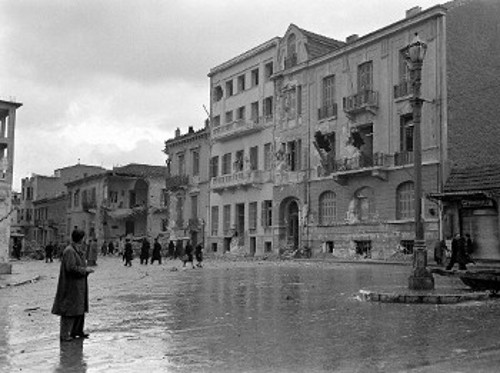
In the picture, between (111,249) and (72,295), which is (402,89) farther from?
(111,249)

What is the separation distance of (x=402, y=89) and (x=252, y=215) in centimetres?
1629

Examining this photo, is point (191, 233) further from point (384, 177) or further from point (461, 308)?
point (461, 308)

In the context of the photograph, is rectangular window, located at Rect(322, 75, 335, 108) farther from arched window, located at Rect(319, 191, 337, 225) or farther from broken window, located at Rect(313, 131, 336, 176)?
arched window, located at Rect(319, 191, 337, 225)

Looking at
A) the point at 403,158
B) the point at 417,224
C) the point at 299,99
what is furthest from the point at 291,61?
the point at 417,224

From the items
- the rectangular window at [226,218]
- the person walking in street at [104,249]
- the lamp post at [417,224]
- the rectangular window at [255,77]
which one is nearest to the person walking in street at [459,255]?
the lamp post at [417,224]

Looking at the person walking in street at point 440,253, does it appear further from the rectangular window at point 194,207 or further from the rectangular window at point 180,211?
the rectangular window at point 180,211

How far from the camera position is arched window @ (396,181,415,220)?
34.7 metres

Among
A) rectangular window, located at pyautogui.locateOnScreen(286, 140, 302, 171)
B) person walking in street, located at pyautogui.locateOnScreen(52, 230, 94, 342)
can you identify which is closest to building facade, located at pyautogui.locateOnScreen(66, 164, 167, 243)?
rectangular window, located at pyautogui.locateOnScreen(286, 140, 302, 171)

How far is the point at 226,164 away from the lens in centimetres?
5128

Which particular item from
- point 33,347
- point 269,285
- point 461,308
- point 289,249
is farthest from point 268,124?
point 33,347

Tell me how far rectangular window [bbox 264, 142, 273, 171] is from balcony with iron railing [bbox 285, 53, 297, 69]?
214 inches

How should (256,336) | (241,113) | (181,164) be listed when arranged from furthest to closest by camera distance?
(181,164), (241,113), (256,336)

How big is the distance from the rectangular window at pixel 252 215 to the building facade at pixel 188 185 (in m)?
6.24

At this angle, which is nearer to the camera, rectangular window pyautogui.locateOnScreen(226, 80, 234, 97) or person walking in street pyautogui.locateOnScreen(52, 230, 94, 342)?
person walking in street pyautogui.locateOnScreen(52, 230, 94, 342)
